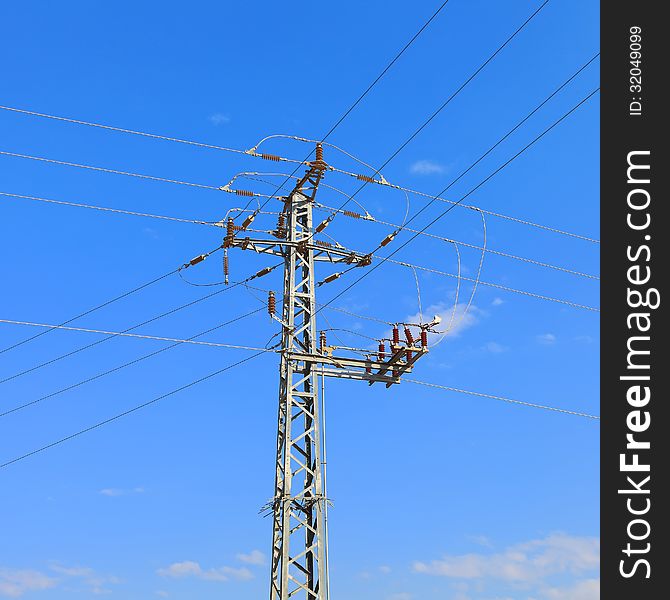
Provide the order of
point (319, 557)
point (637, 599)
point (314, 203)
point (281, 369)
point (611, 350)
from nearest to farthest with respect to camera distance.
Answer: point (637, 599) < point (611, 350) < point (319, 557) < point (281, 369) < point (314, 203)

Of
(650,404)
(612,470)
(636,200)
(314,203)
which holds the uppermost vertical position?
(314,203)

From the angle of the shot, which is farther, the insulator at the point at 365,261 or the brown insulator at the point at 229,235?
the insulator at the point at 365,261

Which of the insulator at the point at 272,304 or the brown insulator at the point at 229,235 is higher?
the brown insulator at the point at 229,235

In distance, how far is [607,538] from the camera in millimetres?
11758

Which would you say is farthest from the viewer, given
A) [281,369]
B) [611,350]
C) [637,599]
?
[281,369]

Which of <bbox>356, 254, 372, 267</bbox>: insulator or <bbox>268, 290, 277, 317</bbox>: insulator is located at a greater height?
<bbox>356, 254, 372, 267</bbox>: insulator

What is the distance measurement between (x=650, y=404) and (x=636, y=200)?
2878 millimetres

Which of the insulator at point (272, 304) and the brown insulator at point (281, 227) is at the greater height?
the brown insulator at point (281, 227)

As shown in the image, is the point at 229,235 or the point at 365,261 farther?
the point at 365,261

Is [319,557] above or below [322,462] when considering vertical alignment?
below

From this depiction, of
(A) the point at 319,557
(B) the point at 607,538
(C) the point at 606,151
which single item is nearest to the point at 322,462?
(A) the point at 319,557

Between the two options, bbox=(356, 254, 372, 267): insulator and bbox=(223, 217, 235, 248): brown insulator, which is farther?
bbox=(356, 254, 372, 267): insulator

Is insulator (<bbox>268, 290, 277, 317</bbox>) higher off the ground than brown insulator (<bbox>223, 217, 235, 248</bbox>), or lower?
lower

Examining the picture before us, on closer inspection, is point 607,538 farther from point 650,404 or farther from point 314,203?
point 314,203
